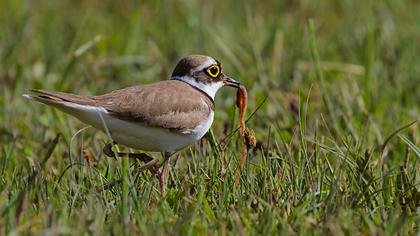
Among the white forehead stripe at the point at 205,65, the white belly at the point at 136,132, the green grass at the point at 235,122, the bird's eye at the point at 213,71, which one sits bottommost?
the green grass at the point at 235,122

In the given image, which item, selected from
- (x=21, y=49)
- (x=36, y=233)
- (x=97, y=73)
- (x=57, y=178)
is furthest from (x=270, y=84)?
(x=36, y=233)

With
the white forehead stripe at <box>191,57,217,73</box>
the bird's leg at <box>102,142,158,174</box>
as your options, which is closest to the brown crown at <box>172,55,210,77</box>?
the white forehead stripe at <box>191,57,217,73</box>

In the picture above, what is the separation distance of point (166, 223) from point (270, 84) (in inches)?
152

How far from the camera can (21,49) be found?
8.87 metres

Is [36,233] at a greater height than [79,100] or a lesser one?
lesser

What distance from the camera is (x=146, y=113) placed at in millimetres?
5109

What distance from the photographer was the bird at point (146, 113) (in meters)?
4.96

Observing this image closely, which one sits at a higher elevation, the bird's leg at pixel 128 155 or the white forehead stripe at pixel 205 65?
the white forehead stripe at pixel 205 65

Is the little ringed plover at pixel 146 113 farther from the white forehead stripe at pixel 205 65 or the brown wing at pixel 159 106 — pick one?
the white forehead stripe at pixel 205 65

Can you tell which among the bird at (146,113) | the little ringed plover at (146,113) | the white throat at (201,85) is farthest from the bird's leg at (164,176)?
the white throat at (201,85)

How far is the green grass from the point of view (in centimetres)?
433

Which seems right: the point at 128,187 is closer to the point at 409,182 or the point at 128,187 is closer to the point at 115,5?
the point at 409,182

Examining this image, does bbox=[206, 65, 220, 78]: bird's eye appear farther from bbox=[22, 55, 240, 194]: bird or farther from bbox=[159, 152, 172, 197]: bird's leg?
bbox=[159, 152, 172, 197]: bird's leg

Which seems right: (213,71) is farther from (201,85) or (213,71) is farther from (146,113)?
(146,113)
